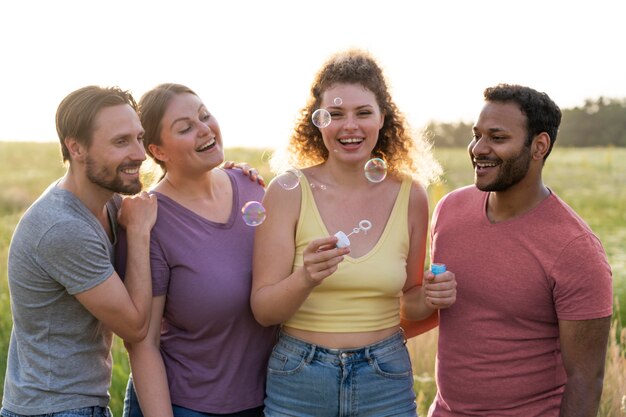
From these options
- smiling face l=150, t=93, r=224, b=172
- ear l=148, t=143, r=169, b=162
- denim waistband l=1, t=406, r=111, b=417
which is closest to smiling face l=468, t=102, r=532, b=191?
smiling face l=150, t=93, r=224, b=172

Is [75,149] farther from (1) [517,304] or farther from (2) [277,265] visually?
(1) [517,304]

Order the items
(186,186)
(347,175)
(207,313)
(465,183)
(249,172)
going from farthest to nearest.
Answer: (465,183)
(249,172)
(186,186)
(347,175)
(207,313)

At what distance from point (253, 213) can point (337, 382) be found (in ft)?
2.86

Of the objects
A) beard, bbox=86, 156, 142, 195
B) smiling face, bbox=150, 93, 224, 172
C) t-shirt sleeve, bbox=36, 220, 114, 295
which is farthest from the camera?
smiling face, bbox=150, 93, 224, 172

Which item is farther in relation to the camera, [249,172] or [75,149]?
[249,172]

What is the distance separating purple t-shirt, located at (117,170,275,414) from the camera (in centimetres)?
377

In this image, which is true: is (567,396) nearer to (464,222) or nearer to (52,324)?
(464,222)

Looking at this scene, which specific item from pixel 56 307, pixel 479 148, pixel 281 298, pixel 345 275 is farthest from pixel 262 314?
pixel 479 148

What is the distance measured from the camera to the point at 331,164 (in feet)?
12.8

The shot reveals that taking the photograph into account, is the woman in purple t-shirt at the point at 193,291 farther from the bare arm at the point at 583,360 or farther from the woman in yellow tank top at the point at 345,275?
the bare arm at the point at 583,360

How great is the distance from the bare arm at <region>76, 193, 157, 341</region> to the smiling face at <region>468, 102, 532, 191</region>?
1.58m

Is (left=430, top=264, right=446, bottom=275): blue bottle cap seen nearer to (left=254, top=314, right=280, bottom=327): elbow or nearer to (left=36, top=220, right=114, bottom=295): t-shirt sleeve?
(left=254, top=314, right=280, bottom=327): elbow

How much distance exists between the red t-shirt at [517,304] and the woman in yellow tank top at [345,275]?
17 centimetres

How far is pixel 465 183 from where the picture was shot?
55.4 feet
